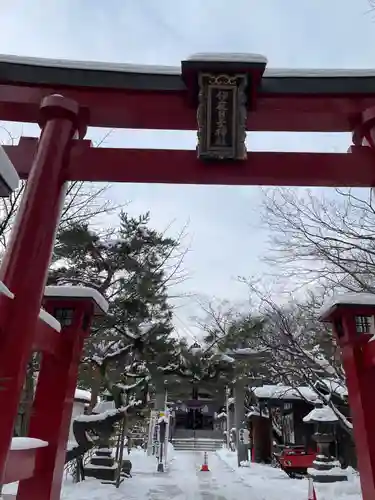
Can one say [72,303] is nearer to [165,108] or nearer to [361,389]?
[165,108]

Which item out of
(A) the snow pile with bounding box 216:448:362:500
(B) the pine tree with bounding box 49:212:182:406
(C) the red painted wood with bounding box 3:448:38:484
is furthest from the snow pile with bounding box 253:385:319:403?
(C) the red painted wood with bounding box 3:448:38:484

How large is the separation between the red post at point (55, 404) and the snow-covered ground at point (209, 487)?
5963mm

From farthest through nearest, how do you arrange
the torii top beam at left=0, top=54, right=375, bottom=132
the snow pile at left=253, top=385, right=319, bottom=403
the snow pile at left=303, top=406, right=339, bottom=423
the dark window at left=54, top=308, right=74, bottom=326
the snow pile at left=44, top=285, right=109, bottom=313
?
the snow pile at left=253, top=385, right=319, bottom=403
the snow pile at left=303, top=406, right=339, bottom=423
the snow pile at left=44, top=285, right=109, bottom=313
the dark window at left=54, top=308, right=74, bottom=326
the torii top beam at left=0, top=54, right=375, bottom=132

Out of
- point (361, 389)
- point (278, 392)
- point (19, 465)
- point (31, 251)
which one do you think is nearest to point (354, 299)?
point (361, 389)

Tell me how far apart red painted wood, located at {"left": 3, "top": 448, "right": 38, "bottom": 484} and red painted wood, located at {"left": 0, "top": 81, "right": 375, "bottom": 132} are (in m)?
3.63

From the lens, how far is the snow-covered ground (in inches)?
437

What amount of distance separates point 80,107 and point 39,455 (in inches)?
152

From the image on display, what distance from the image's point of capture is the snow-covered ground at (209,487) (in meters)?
11.1

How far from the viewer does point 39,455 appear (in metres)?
4.47

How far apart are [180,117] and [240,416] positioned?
18043 mm

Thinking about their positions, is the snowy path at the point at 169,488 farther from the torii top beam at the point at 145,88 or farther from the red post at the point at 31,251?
the torii top beam at the point at 145,88

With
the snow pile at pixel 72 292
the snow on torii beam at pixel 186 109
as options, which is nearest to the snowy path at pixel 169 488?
the snow pile at pixel 72 292

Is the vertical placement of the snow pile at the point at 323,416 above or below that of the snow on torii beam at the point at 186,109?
below

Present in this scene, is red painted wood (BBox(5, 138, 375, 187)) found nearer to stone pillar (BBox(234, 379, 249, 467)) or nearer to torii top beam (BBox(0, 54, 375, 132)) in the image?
torii top beam (BBox(0, 54, 375, 132))
